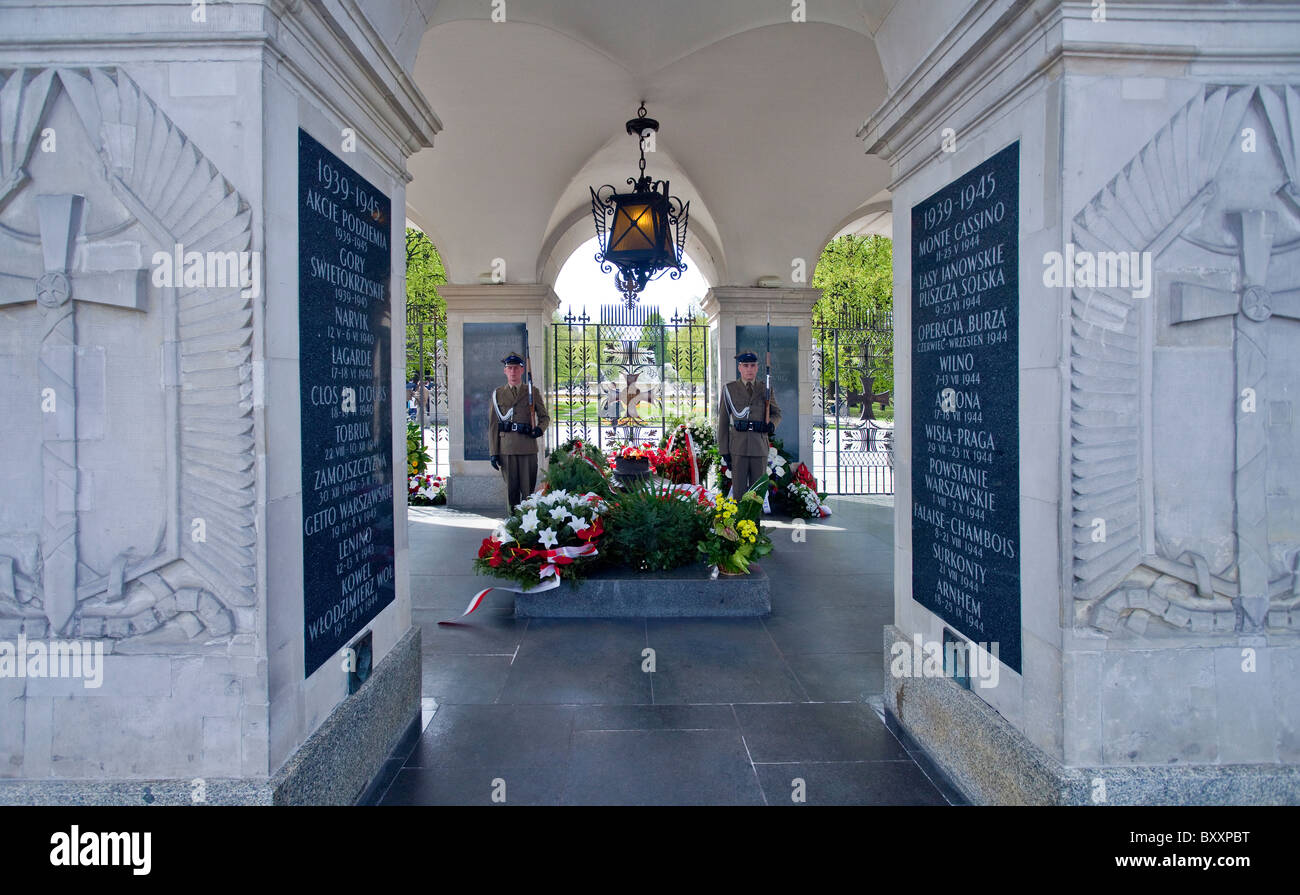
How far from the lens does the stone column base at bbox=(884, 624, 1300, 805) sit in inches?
89.9

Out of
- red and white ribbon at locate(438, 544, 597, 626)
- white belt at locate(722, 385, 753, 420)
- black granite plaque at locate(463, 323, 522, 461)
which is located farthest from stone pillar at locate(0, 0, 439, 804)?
black granite plaque at locate(463, 323, 522, 461)

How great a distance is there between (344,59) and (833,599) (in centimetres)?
483

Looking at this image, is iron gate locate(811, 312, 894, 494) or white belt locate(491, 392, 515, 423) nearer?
white belt locate(491, 392, 515, 423)

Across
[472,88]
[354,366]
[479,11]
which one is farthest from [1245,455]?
[472,88]

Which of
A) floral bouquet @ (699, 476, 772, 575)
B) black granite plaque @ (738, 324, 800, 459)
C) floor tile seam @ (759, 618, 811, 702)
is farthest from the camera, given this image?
black granite plaque @ (738, 324, 800, 459)

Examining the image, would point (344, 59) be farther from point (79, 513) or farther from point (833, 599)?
point (833, 599)

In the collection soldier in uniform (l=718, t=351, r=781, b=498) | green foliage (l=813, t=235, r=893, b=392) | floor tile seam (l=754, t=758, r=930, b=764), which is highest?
green foliage (l=813, t=235, r=893, b=392)

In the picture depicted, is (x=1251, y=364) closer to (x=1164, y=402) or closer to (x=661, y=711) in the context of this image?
(x=1164, y=402)

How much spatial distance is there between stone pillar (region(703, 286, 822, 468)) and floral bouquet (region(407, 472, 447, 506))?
4.55m

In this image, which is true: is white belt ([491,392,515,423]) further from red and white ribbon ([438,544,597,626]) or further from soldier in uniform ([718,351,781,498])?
red and white ribbon ([438,544,597,626])

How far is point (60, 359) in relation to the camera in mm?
2229

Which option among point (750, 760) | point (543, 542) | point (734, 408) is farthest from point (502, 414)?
point (750, 760)

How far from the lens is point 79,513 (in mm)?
2250

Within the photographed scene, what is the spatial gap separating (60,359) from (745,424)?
22.4ft
